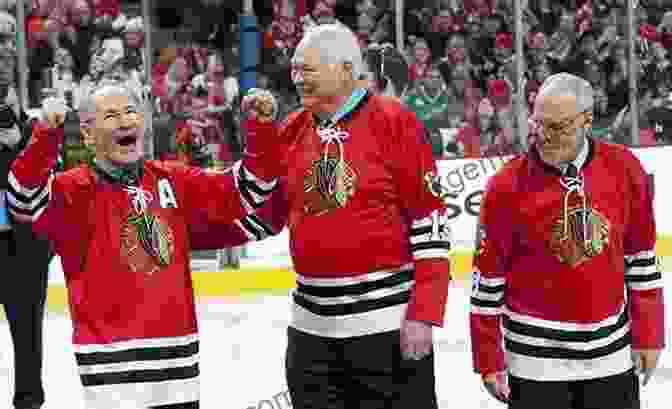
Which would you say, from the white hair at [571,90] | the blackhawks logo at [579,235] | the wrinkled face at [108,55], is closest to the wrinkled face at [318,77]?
the white hair at [571,90]

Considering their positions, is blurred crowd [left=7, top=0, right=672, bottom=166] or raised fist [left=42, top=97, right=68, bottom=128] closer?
raised fist [left=42, top=97, right=68, bottom=128]

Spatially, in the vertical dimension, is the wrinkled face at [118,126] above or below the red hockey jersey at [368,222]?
above

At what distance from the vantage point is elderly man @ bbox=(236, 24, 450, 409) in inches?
141

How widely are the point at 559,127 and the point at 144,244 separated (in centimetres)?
98

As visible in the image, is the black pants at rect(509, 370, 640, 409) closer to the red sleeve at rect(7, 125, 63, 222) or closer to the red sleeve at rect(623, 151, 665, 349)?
the red sleeve at rect(623, 151, 665, 349)

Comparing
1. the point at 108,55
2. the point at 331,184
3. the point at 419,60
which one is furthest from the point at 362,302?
the point at 419,60

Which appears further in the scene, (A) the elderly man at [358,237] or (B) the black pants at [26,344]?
(B) the black pants at [26,344]

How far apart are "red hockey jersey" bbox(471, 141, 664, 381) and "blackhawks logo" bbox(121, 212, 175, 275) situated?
29.7 inches

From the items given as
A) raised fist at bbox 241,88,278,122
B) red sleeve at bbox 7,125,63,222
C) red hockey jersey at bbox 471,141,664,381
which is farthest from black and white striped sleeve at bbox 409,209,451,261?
red sleeve at bbox 7,125,63,222

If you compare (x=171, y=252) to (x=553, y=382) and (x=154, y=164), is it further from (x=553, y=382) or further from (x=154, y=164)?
(x=553, y=382)

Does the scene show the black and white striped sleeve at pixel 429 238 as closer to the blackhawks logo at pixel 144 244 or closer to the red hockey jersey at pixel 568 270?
the red hockey jersey at pixel 568 270

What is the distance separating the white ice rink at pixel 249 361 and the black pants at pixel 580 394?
1.95 metres

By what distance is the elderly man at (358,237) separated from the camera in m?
3.58

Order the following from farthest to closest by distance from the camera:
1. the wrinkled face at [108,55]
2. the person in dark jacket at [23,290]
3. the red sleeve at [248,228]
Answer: the wrinkled face at [108,55] → the person in dark jacket at [23,290] → the red sleeve at [248,228]
